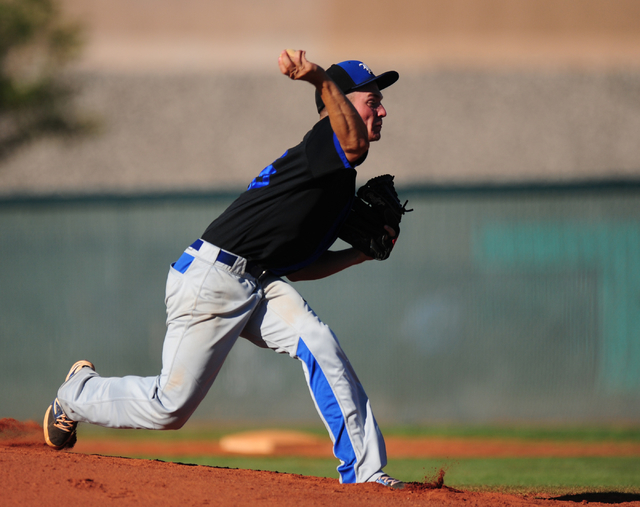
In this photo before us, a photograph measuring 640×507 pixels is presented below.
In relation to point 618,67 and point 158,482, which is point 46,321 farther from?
point 618,67

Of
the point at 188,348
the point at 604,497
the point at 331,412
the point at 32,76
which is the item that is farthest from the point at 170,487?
the point at 32,76

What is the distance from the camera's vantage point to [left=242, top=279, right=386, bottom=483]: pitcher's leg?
125 inches

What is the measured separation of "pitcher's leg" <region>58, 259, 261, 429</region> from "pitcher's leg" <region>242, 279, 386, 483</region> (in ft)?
0.61

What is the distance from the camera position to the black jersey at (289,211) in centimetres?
314

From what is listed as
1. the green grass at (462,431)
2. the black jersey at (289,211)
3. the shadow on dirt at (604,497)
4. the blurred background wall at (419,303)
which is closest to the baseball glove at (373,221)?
the black jersey at (289,211)

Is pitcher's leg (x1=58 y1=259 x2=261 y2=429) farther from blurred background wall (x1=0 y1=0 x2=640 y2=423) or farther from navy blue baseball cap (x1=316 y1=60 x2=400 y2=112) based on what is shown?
blurred background wall (x1=0 y1=0 x2=640 y2=423)

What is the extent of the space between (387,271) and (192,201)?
2.42 m

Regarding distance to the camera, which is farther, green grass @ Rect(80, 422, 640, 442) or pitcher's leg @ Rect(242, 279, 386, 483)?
green grass @ Rect(80, 422, 640, 442)

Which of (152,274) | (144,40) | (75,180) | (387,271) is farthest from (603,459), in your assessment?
(144,40)

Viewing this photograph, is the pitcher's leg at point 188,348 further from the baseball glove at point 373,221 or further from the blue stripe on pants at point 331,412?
the baseball glove at point 373,221

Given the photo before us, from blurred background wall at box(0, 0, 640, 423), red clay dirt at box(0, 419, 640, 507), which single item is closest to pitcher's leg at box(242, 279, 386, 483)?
red clay dirt at box(0, 419, 640, 507)

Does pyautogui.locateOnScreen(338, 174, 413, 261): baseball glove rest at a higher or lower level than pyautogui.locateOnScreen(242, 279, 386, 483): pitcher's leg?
higher

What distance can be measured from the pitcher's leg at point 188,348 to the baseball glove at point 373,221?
24.8 inches

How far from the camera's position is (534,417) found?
304 inches
